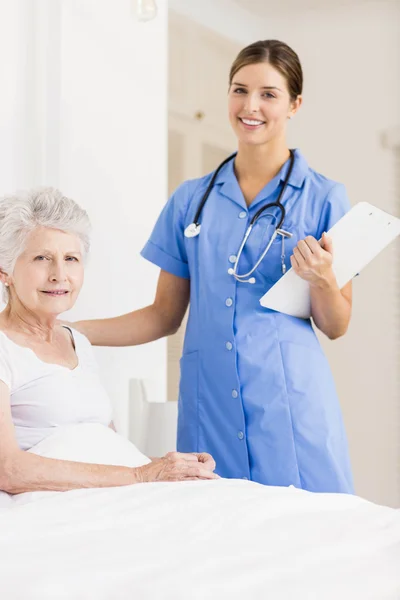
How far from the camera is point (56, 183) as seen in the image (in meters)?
2.14

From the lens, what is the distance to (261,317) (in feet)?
5.96

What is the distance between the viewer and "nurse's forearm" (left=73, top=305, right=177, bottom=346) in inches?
76.0

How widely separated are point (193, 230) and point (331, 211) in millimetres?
304

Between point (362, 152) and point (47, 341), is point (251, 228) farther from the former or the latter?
point (362, 152)

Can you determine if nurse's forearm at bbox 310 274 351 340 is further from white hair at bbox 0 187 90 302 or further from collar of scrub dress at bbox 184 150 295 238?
white hair at bbox 0 187 90 302

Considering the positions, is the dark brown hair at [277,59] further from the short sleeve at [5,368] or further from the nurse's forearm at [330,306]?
the short sleeve at [5,368]

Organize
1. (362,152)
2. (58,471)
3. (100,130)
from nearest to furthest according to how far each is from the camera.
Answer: (58,471)
(100,130)
(362,152)

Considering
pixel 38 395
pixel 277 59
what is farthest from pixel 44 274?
pixel 277 59

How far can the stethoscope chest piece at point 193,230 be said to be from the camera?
1.88m

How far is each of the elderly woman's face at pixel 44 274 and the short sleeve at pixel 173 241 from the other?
15.6 inches

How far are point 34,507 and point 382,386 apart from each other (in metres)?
3.14

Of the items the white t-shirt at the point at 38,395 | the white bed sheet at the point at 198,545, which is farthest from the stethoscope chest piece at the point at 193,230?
the white bed sheet at the point at 198,545

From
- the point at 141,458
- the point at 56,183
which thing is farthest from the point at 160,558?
the point at 56,183

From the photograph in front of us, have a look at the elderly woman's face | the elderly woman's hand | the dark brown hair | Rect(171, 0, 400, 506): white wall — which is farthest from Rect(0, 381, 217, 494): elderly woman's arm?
Rect(171, 0, 400, 506): white wall
